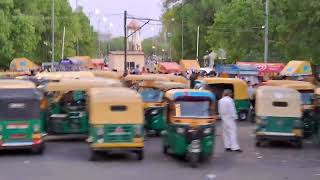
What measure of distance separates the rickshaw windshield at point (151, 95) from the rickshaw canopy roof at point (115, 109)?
16.8ft

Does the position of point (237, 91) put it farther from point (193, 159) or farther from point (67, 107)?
point (193, 159)

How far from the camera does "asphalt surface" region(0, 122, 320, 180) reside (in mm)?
15648

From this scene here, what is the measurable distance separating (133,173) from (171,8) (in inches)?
3158

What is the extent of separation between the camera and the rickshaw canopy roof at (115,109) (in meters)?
17.7

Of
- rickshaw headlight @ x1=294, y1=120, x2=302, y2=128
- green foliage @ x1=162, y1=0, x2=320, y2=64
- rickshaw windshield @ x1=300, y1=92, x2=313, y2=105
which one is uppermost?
green foliage @ x1=162, y1=0, x2=320, y2=64

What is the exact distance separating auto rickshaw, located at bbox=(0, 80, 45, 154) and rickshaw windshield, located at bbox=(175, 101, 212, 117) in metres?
3.93

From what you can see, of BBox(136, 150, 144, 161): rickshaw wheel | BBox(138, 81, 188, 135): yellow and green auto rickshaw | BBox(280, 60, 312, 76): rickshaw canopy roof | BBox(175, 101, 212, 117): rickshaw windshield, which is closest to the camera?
BBox(175, 101, 212, 117): rickshaw windshield

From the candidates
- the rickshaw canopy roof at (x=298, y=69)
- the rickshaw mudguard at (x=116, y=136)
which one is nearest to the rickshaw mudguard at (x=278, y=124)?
the rickshaw mudguard at (x=116, y=136)

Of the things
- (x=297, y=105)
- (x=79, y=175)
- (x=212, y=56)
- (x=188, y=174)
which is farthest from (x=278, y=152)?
(x=212, y=56)

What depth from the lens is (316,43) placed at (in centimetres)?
3756

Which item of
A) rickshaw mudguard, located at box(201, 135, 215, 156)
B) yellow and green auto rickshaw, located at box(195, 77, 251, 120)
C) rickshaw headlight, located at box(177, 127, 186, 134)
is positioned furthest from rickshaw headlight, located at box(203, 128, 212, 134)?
yellow and green auto rickshaw, located at box(195, 77, 251, 120)

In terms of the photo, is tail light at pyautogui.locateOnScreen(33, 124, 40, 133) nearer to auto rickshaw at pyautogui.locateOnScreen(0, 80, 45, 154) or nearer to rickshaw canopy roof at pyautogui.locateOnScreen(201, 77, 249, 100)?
auto rickshaw at pyautogui.locateOnScreen(0, 80, 45, 154)

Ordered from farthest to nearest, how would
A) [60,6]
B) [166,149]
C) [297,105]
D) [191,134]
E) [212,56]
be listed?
1. [60,6]
2. [212,56]
3. [297,105]
4. [166,149]
5. [191,134]

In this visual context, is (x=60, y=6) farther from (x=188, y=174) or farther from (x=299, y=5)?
(x=188, y=174)
